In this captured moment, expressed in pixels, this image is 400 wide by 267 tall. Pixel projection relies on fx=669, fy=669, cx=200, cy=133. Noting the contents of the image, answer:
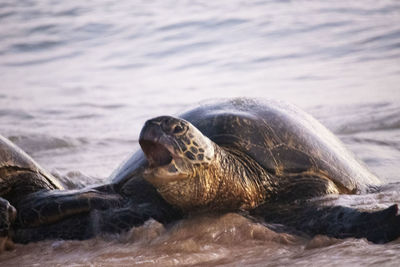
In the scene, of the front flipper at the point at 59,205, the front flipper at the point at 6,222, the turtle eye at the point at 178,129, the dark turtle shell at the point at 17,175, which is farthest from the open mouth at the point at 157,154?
the dark turtle shell at the point at 17,175

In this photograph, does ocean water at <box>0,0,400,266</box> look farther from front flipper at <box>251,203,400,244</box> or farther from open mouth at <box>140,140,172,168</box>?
open mouth at <box>140,140,172,168</box>

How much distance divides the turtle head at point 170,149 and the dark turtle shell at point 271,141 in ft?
1.57

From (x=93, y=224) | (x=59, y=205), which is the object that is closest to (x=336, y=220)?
(x=93, y=224)

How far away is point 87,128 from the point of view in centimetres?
814

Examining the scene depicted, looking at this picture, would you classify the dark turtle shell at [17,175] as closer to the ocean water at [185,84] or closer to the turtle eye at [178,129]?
the ocean water at [185,84]

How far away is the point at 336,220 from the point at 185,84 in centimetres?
750

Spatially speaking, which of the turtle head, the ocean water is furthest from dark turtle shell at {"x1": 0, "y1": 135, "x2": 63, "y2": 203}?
the turtle head

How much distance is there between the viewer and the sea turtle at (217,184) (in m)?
3.25

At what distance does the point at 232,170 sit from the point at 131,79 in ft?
26.8

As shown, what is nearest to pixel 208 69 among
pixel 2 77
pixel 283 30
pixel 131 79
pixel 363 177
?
pixel 131 79

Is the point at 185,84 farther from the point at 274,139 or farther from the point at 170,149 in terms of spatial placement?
the point at 170,149

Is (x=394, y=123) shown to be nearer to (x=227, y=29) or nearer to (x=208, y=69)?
(x=208, y=69)

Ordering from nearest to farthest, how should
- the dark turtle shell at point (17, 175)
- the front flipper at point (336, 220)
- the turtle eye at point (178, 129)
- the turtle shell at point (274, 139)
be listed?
the front flipper at point (336, 220)
the turtle eye at point (178, 129)
the turtle shell at point (274, 139)
the dark turtle shell at point (17, 175)

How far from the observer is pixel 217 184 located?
3.53 m
